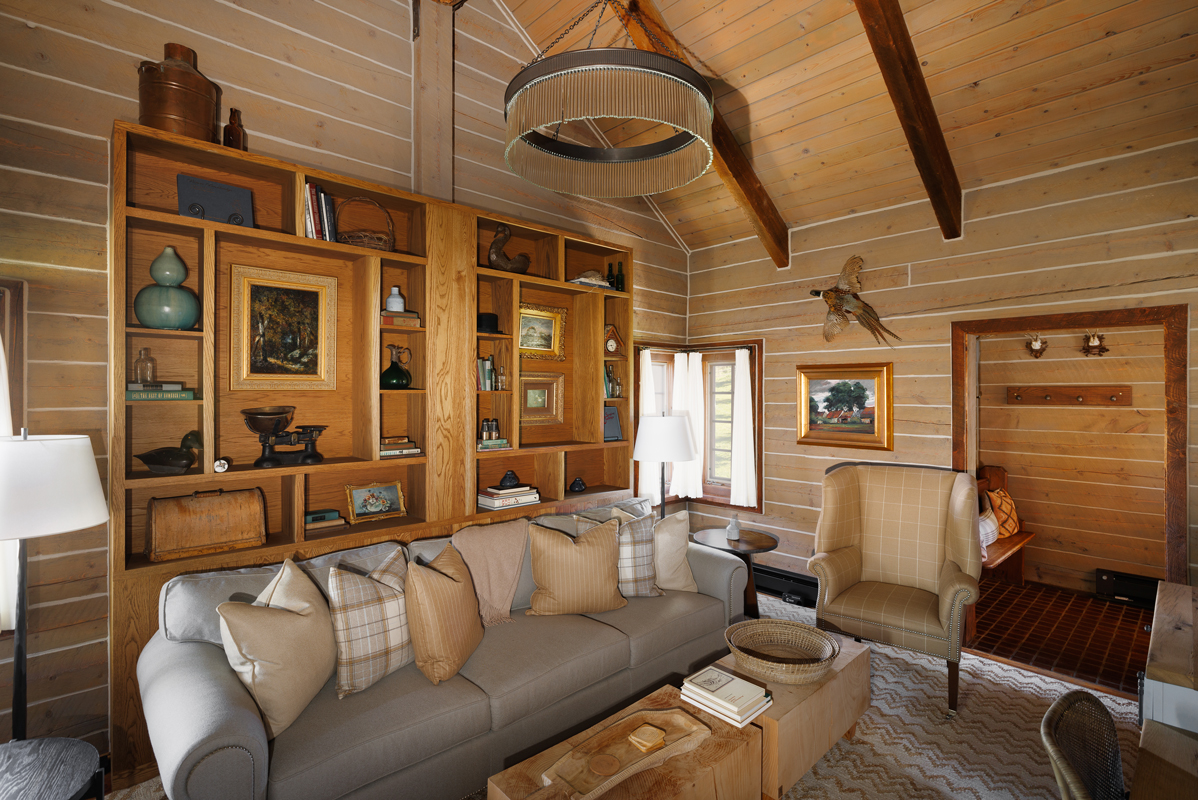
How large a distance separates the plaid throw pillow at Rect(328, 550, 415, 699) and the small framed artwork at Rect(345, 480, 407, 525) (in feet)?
2.62

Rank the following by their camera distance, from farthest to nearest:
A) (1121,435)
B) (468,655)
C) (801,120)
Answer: (1121,435), (801,120), (468,655)

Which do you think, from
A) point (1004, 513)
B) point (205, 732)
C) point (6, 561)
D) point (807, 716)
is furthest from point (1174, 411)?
point (6, 561)

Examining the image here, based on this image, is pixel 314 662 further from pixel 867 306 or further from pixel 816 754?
pixel 867 306

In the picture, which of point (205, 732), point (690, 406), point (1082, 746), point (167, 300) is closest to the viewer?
point (1082, 746)

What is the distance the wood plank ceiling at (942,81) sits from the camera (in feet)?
8.86

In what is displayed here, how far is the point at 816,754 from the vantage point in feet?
6.97

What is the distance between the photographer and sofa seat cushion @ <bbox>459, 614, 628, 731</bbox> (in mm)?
2150

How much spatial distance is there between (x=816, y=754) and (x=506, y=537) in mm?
1603

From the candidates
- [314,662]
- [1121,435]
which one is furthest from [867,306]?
[314,662]

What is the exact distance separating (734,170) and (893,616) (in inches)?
117

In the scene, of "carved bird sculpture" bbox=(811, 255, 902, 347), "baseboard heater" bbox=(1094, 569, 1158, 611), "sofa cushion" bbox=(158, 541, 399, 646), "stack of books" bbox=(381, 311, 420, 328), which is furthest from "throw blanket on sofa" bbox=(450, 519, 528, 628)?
"baseboard heater" bbox=(1094, 569, 1158, 611)

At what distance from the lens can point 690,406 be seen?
5.00 m

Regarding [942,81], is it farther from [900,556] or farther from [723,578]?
[723,578]

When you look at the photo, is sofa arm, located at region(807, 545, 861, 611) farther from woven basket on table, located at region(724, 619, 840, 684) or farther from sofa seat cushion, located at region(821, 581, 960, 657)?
woven basket on table, located at region(724, 619, 840, 684)
